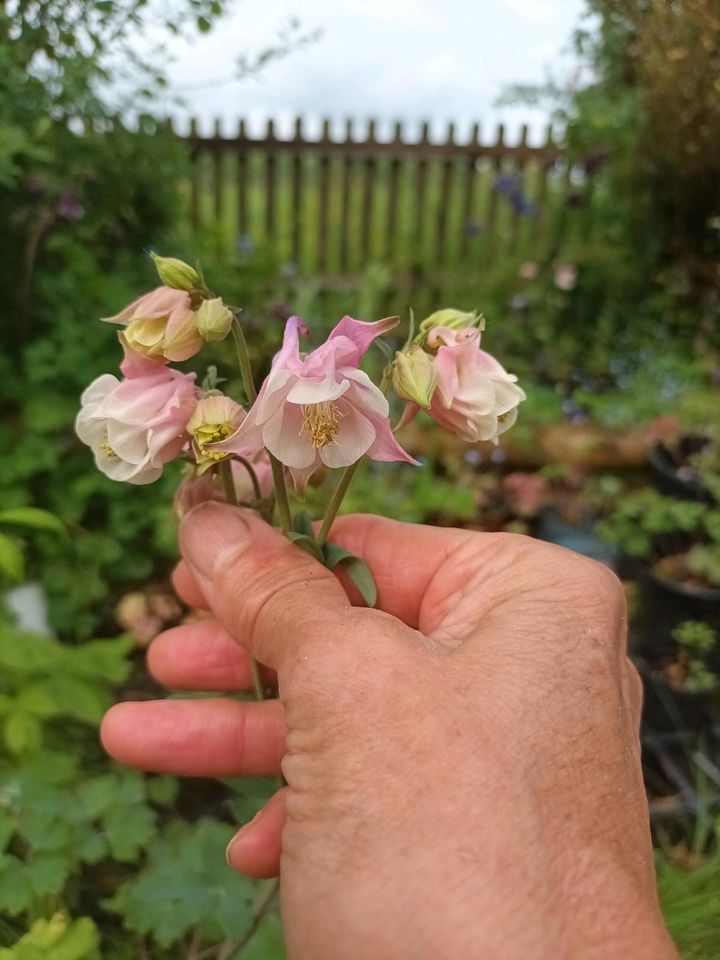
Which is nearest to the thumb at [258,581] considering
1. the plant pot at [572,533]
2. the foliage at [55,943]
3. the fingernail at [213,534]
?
the fingernail at [213,534]

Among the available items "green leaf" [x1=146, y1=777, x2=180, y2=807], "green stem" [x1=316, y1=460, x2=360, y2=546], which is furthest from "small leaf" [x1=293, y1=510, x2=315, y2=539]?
"green leaf" [x1=146, y1=777, x2=180, y2=807]

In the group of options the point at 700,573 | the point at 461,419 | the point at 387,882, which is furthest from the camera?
the point at 700,573

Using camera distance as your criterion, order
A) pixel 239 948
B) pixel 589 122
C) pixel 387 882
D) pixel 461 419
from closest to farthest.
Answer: pixel 387 882 → pixel 461 419 → pixel 239 948 → pixel 589 122

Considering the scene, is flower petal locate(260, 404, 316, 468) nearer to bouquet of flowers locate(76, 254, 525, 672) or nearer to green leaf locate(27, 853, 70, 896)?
bouquet of flowers locate(76, 254, 525, 672)

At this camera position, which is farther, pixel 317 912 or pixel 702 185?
pixel 702 185

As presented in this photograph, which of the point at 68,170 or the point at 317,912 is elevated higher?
the point at 68,170

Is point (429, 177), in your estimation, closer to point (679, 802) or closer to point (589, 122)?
point (589, 122)

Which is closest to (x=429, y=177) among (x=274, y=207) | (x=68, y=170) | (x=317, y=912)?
(x=274, y=207)

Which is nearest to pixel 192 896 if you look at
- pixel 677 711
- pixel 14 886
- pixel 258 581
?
pixel 14 886
